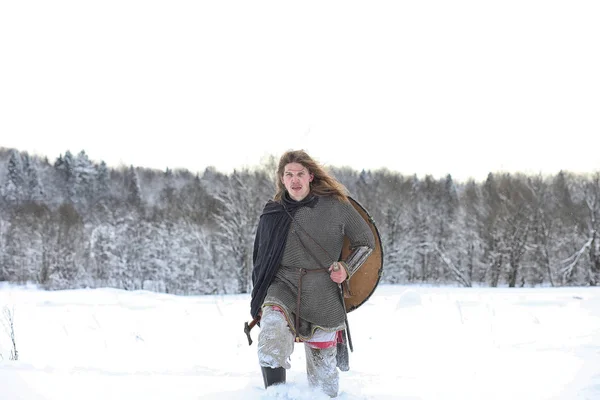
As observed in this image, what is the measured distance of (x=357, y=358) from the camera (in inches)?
232

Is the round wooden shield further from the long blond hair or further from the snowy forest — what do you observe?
the snowy forest

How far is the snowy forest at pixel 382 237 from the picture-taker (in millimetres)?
34562

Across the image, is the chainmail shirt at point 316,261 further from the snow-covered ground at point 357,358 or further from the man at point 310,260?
the snow-covered ground at point 357,358

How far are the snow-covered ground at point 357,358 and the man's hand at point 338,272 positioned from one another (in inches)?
29.9

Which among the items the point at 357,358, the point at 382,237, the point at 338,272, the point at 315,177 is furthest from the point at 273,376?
the point at 382,237

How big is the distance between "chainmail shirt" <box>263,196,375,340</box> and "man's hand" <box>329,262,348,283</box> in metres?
0.07

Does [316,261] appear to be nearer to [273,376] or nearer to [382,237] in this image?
[273,376]

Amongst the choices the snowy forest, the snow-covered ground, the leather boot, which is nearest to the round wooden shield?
the snow-covered ground

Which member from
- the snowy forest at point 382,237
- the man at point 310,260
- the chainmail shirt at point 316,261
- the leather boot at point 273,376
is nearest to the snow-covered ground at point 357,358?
the leather boot at point 273,376

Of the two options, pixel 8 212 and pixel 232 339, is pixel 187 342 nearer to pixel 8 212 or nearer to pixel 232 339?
pixel 232 339

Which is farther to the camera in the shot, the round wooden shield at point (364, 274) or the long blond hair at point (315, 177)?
the round wooden shield at point (364, 274)

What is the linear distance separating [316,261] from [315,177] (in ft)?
2.21

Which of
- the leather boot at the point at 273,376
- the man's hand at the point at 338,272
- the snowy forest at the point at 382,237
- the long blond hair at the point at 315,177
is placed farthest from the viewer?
the snowy forest at the point at 382,237

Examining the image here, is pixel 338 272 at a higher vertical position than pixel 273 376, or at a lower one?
higher
